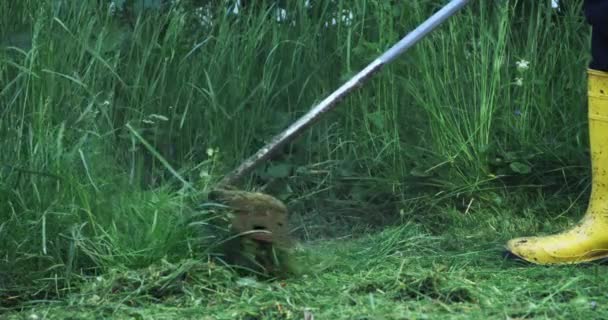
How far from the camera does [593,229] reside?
3.13m

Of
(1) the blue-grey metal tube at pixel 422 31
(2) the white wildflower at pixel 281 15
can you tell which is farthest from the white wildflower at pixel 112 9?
(1) the blue-grey metal tube at pixel 422 31

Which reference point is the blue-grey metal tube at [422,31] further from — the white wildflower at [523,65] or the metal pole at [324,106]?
the white wildflower at [523,65]

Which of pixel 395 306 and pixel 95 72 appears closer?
pixel 395 306

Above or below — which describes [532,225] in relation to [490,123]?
below

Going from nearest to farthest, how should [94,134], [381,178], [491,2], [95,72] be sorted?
1. [94,134]
2. [95,72]
3. [381,178]
4. [491,2]

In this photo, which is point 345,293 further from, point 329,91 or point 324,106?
point 329,91

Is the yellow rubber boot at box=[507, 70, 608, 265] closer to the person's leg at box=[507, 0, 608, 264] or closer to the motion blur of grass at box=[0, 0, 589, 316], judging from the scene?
the person's leg at box=[507, 0, 608, 264]

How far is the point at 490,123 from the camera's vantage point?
12.2 feet

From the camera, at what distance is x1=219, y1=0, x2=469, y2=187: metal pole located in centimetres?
300

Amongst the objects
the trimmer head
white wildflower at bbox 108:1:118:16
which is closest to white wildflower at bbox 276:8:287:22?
white wildflower at bbox 108:1:118:16

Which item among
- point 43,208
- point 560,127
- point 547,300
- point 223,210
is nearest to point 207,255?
point 223,210

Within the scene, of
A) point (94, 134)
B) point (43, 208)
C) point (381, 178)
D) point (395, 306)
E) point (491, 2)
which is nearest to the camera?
point (395, 306)

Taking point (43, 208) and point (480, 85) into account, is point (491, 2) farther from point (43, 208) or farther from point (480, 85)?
point (43, 208)

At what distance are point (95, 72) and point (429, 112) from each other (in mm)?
1096
